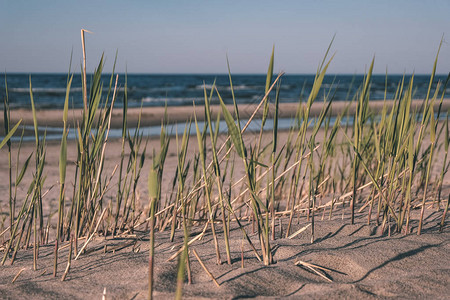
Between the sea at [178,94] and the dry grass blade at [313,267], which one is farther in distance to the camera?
the sea at [178,94]

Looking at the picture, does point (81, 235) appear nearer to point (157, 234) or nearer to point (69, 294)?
point (157, 234)

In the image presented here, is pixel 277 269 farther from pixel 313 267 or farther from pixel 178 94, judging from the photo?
Result: pixel 178 94

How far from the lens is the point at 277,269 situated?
91 centimetres

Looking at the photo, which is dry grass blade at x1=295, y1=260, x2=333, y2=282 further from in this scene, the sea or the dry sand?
the sea

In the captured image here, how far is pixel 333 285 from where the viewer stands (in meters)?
0.83

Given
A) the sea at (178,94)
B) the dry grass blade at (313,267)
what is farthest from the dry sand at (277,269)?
the sea at (178,94)

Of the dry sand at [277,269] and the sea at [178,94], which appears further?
the sea at [178,94]

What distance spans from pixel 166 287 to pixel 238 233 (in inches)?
18.7

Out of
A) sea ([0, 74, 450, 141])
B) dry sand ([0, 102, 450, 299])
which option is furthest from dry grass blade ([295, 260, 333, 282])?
sea ([0, 74, 450, 141])

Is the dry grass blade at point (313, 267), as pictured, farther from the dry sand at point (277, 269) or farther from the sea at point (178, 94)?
the sea at point (178, 94)

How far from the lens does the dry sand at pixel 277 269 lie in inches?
32.1

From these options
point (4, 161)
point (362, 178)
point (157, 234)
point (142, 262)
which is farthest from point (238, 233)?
point (4, 161)

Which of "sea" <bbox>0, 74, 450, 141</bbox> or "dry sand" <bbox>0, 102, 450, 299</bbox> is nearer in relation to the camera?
"dry sand" <bbox>0, 102, 450, 299</bbox>

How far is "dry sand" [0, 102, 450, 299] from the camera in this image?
815mm
